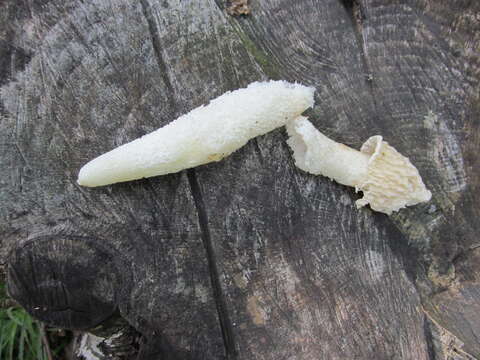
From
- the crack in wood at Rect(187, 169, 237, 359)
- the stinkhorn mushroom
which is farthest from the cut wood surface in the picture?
the stinkhorn mushroom

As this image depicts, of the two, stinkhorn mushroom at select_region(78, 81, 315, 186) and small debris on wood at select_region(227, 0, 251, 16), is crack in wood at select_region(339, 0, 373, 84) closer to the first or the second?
stinkhorn mushroom at select_region(78, 81, 315, 186)

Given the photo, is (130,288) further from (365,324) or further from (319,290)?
(365,324)

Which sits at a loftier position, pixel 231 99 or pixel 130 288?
pixel 231 99

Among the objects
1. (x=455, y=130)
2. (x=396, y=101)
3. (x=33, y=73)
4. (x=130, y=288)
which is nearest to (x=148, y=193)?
(x=130, y=288)

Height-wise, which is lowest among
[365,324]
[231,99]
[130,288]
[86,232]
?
[365,324]

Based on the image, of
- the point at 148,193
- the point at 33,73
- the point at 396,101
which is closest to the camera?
the point at 33,73

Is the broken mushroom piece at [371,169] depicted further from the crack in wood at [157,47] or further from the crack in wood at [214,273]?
the crack in wood at [157,47]
